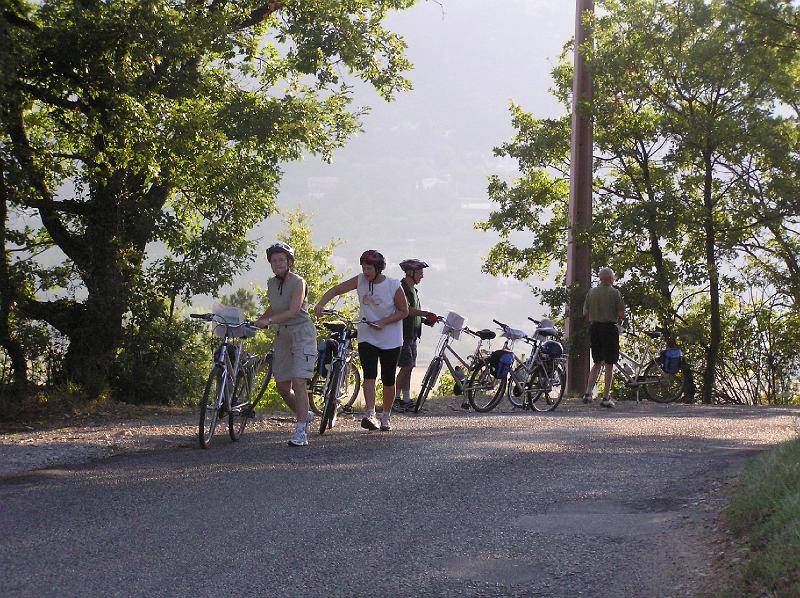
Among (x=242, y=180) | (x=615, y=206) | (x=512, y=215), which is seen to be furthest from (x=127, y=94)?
(x=512, y=215)

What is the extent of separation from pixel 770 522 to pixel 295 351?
5906mm

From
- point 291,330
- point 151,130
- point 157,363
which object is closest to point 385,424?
point 291,330

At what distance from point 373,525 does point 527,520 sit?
3.21 feet

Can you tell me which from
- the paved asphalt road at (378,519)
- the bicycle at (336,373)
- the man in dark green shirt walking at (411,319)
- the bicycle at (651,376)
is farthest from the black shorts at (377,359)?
the bicycle at (651,376)

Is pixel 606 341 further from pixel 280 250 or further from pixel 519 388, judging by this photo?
pixel 280 250

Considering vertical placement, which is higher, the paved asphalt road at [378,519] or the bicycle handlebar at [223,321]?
the bicycle handlebar at [223,321]

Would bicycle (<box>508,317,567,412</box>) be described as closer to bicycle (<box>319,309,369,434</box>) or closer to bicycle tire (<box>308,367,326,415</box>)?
bicycle tire (<box>308,367,326,415</box>)

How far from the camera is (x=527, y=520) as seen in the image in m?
6.95

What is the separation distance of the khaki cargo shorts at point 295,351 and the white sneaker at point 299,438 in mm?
520

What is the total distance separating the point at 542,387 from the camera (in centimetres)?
1634

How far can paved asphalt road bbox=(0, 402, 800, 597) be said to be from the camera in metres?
5.59

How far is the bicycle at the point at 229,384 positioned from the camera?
1070cm

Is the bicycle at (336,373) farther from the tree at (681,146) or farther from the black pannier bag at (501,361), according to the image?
the tree at (681,146)

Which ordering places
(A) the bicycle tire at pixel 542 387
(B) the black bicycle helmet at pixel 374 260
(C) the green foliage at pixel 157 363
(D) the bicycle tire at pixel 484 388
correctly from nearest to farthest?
(B) the black bicycle helmet at pixel 374 260, (D) the bicycle tire at pixel 484 388, (A) the bicycle tire at pixel 542 387, (C) the green foliage at pixel 157 363
